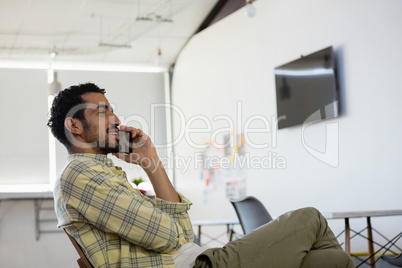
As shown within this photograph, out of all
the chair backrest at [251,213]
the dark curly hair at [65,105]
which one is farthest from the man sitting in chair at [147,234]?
the chair backrest at [251,213]

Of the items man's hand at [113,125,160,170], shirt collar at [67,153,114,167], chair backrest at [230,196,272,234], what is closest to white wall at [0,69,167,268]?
chair backrest at [230,196,272,234]

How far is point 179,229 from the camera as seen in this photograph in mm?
1793

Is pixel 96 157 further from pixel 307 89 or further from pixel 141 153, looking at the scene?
pixel 307 89

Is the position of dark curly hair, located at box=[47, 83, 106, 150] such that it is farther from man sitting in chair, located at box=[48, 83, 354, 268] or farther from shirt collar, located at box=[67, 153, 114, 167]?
man sitting in chair, located at box=[48, 83, 354, 268]

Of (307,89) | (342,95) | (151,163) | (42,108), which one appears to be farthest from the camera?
(42,108)

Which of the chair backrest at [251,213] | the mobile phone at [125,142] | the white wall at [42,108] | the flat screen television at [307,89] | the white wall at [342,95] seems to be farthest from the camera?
the white wall at [42,108]

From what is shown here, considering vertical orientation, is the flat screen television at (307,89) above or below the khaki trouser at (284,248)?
above

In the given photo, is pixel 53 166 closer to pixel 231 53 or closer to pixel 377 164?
pixel 231 53

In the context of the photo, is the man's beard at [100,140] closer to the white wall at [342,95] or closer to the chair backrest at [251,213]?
the chair backrest at [251,213]

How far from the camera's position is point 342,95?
5.21m

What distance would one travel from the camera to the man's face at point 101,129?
193 centimetres

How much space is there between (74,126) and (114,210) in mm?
441

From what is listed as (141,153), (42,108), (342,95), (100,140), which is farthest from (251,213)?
(42,108)

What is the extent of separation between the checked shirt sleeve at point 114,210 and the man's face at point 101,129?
7.5 inches
